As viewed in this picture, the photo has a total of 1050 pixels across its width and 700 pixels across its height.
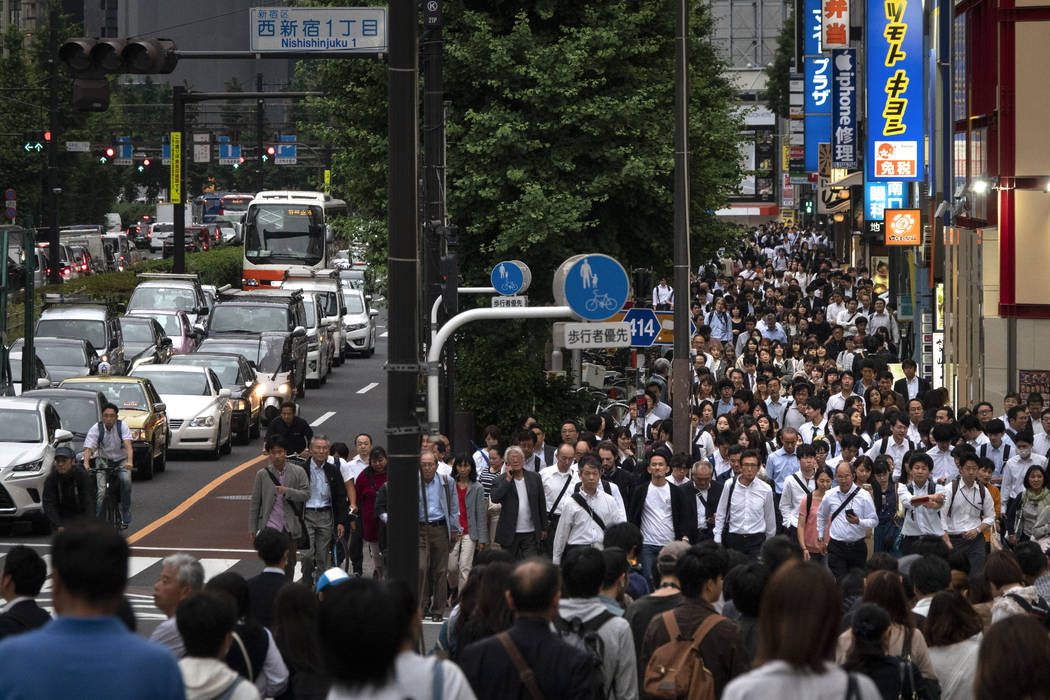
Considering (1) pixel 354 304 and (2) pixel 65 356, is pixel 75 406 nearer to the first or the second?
(2) pixel 65 356

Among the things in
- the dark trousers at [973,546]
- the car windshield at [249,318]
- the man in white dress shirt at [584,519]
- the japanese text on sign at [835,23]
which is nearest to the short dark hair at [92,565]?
the man in white dress shirt at [584,519]

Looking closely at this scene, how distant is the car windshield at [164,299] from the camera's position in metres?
39.6

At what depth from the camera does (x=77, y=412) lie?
22703 millimetres

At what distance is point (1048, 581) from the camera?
31.8 feet

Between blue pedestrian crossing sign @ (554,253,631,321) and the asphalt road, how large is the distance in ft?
18.5

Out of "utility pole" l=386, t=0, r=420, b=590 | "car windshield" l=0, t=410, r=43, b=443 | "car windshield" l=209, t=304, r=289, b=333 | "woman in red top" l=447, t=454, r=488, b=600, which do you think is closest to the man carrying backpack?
"utility pole" l=386, t=0, r=420, b=590

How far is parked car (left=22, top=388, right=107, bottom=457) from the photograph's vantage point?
22.4 metres

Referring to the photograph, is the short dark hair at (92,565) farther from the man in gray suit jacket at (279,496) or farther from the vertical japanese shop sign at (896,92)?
the vertical japanese shop sign at (896,92)

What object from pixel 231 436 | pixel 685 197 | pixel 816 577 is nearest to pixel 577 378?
pixel 231 436

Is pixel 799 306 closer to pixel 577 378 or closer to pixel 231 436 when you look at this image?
pixel 577 378

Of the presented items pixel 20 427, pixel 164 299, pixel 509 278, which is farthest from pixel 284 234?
pixel 509 278

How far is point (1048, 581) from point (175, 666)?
6482mm

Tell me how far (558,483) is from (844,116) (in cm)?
2671

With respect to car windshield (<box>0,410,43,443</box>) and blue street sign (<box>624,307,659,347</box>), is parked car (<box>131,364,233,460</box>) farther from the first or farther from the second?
blue street sign (<box>624,307,659,347</box>)
